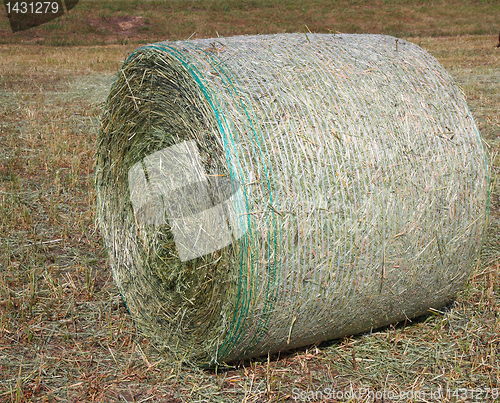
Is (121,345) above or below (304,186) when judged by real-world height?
below

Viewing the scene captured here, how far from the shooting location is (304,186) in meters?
3.05

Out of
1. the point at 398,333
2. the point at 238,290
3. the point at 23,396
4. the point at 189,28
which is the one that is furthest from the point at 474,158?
the point at 189,28

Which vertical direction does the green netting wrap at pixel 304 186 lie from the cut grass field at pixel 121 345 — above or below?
above

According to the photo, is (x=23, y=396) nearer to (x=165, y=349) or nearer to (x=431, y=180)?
(x=165, y=349)

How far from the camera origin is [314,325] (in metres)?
3.32

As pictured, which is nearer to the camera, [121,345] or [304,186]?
[304,186]

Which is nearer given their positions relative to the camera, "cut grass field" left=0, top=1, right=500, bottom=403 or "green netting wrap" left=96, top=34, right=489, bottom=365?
"green netting wrap" left=96, top=34, right=489, bottom=365

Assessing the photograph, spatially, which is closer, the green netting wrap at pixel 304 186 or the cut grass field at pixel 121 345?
the green netting wrap at pixel 304 186

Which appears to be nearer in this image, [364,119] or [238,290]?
[238,290]

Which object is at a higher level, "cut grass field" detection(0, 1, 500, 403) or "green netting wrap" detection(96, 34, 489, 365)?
"green netting wrap" detection(96, 34, 489, 365)

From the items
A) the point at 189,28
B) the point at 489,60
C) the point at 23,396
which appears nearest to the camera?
the point at 23,396

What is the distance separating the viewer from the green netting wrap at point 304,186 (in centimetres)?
302

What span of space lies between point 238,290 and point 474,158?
1.90m

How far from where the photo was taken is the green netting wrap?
9.90 ft
